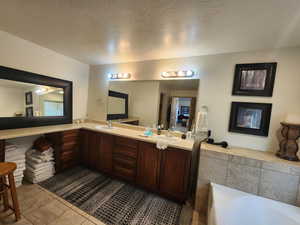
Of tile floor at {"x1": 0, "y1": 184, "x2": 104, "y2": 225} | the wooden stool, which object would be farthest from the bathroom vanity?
tile floor at {"x1": 0, "y1": 184, "x2": 104, "y2": 225}

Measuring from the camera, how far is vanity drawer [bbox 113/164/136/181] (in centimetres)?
225

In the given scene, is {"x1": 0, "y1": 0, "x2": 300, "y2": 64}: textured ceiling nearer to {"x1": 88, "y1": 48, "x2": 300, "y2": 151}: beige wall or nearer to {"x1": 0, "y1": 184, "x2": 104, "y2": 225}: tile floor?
{"x1": 88, "y1": 48, "x2": 300, "y2": 151}: beige wall

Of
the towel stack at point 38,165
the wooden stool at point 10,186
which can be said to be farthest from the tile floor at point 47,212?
the towel stack at point 38,165

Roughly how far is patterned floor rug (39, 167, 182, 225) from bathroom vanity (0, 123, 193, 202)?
14 cm

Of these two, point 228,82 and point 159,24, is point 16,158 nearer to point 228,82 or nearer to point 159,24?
point 159,24

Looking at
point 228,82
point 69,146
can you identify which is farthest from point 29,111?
point 228,82

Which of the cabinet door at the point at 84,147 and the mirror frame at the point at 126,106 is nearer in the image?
the cabinet door at the point at 84,147

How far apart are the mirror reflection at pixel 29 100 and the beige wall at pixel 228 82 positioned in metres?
1.69

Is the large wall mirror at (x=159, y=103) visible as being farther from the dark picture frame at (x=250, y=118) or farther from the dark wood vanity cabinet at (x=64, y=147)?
the dark wood vanity cabinet at (x=64, y=147)

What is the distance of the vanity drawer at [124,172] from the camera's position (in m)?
2.25

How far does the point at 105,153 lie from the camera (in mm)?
2490

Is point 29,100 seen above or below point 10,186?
above

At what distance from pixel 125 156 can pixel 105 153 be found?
1.52 feet

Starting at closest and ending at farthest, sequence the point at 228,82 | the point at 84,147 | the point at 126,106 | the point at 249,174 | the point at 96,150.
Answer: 1. the point at 249,174
2. the point at 228,82
3. the point at 96,150
4. the point at 84,147
5. the point at 126,106
